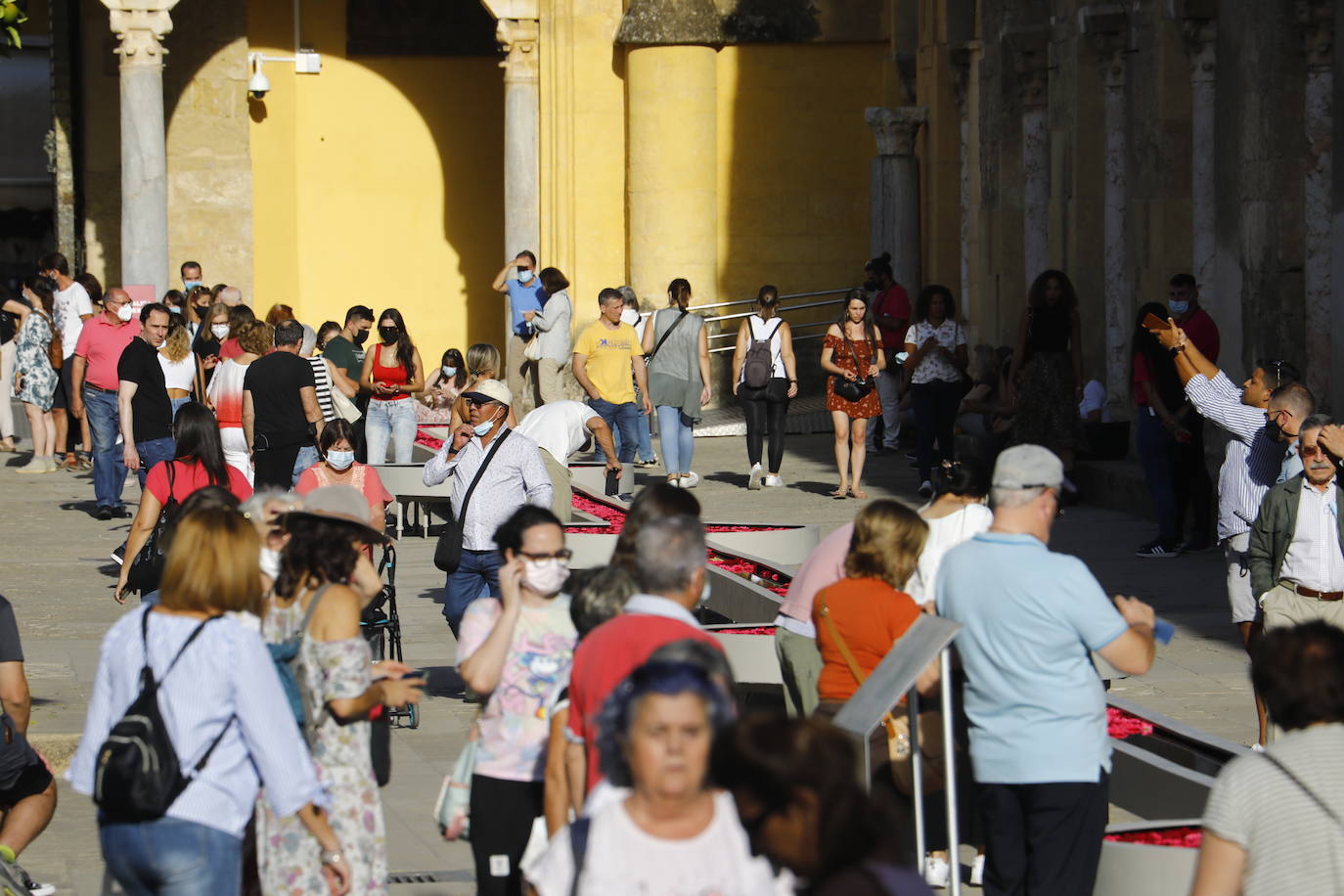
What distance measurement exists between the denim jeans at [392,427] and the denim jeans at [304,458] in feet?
9.74

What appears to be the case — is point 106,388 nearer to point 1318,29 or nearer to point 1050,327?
point 1050,327

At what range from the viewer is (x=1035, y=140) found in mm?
20062

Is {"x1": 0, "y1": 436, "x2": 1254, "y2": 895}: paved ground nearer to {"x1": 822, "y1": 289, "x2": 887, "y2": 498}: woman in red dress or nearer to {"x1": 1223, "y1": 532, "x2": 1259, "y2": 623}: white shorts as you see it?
{"x1": 822, "y1": 289, "x2": 887, "y2": 498}: woman in red dress

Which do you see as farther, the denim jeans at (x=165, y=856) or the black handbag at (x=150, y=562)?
the black handbag at (x=150, y=562)

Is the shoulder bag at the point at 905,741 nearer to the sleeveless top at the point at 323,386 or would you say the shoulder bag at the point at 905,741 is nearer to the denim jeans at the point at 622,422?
the sleeveless top at the point at 323,386

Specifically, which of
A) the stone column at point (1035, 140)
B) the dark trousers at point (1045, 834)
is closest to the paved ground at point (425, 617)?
the dark trousers at point (1045, 834)

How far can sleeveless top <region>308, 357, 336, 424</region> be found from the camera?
571 inches

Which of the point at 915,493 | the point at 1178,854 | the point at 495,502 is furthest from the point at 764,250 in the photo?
the point at 1178,854

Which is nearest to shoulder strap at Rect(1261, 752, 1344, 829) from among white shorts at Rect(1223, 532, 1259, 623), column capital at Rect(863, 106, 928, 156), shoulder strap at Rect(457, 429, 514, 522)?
white shorts at Rect(1223, 532, 1259, 623)

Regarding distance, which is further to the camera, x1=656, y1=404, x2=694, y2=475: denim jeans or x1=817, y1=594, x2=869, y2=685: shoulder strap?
x1=656, y1=404, x2=694, y2=475: denim jeans

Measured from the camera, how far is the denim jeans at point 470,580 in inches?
376

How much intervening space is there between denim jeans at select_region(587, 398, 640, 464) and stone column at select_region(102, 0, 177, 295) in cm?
799

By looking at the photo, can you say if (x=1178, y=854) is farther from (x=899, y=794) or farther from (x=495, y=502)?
(x=495, y=502)

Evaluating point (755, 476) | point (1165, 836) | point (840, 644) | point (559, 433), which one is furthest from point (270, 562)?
point (755, 476)
